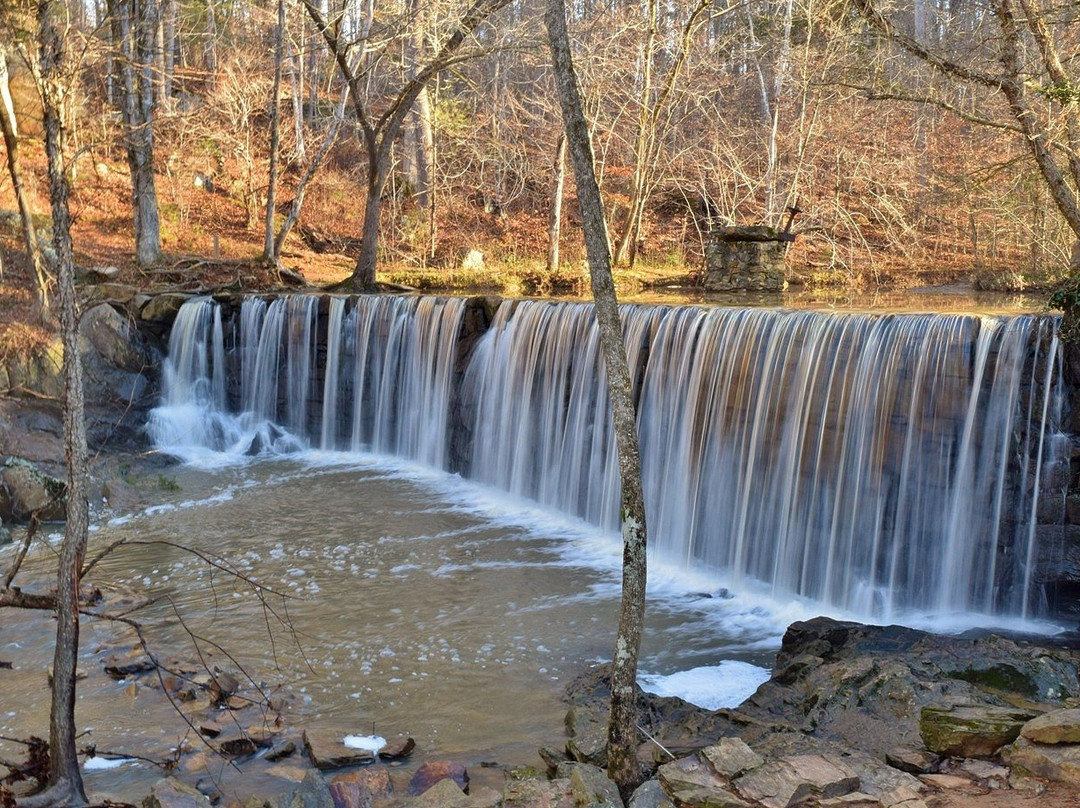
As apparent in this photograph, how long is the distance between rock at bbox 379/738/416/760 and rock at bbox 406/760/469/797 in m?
0.40

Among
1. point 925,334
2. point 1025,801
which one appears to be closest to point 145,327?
point 925,334

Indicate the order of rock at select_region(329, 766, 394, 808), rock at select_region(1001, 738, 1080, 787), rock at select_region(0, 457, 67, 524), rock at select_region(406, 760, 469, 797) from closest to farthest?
rock at select_region(1001, 738, 1080, 787), rock at select_region(329, 766, 394, 808), rock at select_region(406, 760, 469, 797), rock at select_region(0, 457, 67, 524)

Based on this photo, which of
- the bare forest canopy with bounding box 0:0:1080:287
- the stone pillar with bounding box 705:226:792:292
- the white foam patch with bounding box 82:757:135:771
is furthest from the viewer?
the bare forest canopy with bounding box 0:0:1080:287

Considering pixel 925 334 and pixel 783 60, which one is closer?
pixel 925 334

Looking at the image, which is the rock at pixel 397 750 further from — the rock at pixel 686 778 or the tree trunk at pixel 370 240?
the tree trunk at pixel 370 240

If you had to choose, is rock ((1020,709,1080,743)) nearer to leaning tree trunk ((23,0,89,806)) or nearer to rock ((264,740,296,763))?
rock ((264,740,296,763))

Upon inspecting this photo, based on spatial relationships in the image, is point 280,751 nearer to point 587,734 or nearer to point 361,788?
point 361,788

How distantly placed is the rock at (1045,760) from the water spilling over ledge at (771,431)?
3.34 metres

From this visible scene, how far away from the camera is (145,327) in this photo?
52.4 ft

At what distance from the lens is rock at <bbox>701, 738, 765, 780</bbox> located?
184 inches

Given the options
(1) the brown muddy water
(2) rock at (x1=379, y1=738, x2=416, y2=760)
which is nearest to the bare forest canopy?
(1) the brown muddy water

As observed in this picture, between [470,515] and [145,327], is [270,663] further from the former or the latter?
[145,327]

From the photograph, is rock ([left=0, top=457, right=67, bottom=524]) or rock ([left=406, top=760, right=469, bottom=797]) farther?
rock ([left=0, top=457, right=67, bottom=524])

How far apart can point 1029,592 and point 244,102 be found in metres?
20.2
